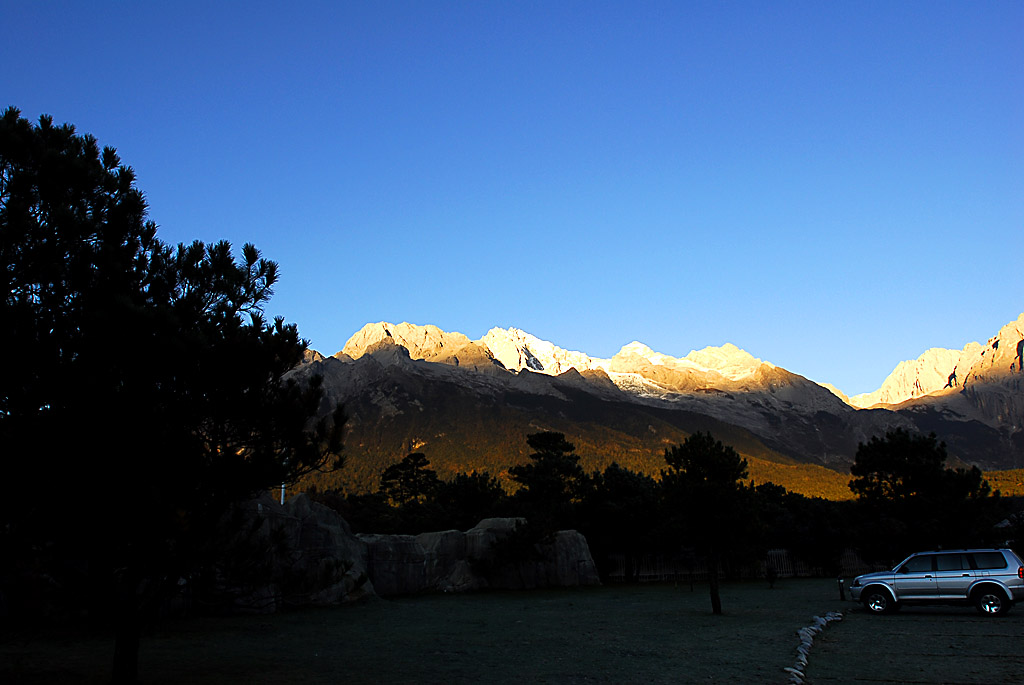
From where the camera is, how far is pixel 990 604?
19578 mm

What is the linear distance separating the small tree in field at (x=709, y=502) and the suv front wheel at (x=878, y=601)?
3.86 m

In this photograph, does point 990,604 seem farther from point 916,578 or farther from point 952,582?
point 916,578

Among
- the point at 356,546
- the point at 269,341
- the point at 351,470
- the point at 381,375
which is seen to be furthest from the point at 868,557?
the point at 381,375

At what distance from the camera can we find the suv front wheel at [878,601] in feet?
69.3

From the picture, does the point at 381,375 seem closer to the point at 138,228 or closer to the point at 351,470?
the point at 351,470

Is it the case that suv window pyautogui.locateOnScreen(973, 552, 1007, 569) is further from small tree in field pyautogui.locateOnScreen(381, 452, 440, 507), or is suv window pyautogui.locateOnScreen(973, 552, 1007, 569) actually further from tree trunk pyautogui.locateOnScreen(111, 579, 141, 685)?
small tree in field pyautogui.locateOnScreen(381, 452, 440, 507)

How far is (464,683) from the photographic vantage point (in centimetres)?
1098

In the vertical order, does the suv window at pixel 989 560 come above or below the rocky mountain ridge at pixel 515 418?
below

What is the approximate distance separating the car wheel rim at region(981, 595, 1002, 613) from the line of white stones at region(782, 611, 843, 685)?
3.66 meters

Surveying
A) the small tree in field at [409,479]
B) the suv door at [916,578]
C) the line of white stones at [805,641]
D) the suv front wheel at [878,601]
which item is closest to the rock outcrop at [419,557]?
the line of white stones at [805,641]

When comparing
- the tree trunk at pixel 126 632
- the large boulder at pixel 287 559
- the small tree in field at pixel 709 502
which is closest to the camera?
the tree trunk at pixel 126 632

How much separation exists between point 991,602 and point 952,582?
38.7 inches

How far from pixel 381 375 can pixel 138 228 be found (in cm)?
15980

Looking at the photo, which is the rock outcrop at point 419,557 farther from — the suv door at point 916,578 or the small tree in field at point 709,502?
the suv door at point 916,578
